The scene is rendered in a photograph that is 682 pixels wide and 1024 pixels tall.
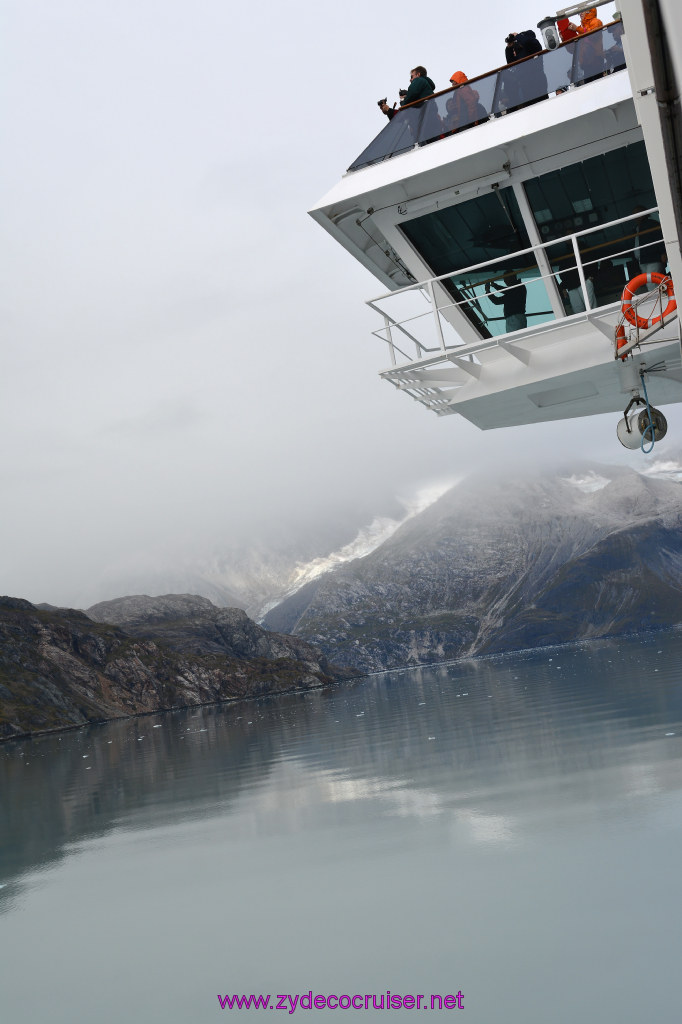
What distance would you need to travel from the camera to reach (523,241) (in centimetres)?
1964

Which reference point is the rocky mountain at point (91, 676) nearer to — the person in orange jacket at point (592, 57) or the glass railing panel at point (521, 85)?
the glass railing panel at point (521, 85)

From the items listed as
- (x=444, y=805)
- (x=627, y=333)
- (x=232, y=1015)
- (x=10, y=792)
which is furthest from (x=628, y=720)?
(x=10, y=792)

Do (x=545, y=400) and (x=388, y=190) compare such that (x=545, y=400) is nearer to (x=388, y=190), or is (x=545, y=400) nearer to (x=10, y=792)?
(x=388, y=190)

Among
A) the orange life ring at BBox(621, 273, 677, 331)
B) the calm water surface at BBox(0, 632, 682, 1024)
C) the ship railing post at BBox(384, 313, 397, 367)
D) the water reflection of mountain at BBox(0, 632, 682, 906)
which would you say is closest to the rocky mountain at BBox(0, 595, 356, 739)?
the water reflection of mountain at BBox(0, 632, 682, 906)

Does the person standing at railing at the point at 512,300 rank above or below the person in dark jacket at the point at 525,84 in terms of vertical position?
below

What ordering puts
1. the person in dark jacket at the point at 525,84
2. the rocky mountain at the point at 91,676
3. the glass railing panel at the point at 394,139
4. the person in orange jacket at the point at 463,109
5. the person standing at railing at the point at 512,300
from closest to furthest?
the person in dark jacket at the point at 525,84 < the person in orange jacket at the point at 463,109 < the glass railing panel at the point at 394,139 < the person standing at railing at the point at 512,300 < the rocky mountain at the point at 91,676

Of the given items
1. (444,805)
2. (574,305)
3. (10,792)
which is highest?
(574,305)

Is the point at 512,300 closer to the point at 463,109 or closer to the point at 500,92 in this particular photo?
the point at 463,109

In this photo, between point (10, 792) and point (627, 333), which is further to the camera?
point (10, 792)

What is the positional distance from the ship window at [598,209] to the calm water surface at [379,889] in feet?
38.8

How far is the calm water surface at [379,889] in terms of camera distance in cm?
889

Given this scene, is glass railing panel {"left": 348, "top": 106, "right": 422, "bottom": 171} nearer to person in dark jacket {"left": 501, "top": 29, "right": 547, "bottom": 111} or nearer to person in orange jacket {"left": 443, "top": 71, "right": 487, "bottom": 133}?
person in orange jacket {"left": 443, "top": 71, "right": 487, "bottom": 133}

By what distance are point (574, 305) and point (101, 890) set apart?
669 inches

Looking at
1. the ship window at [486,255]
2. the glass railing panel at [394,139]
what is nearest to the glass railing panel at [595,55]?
the ship window at [486,255]
